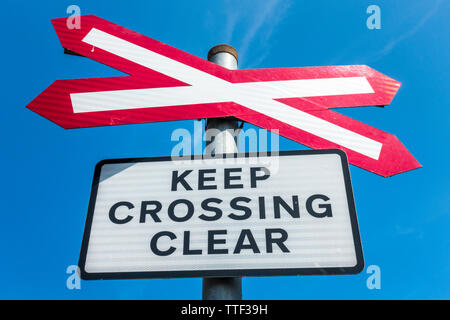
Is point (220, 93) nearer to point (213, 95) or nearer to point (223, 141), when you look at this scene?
point (213, 95)

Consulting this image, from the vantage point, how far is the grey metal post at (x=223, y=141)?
1.05 meters

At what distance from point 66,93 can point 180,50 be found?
1.64 feet

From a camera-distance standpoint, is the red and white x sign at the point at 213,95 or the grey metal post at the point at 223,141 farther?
the red and white x sign at the point at 213,95

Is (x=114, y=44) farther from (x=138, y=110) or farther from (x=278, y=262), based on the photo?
(x=278, y=262)

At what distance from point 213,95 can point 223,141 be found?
0.22 metres

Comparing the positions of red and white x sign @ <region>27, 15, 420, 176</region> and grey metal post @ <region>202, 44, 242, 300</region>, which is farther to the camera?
red and white x sign @ <region>27, 15, 420, 176</region>

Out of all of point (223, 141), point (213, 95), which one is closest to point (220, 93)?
point (213, 95)

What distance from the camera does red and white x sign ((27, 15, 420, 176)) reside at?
4.57ft

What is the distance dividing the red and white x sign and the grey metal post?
5 centimetres

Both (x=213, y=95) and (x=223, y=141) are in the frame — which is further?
(x=213, y=95)

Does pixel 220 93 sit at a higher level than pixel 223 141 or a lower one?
higher

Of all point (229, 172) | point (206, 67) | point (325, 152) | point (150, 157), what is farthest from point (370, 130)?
point (150, 157)

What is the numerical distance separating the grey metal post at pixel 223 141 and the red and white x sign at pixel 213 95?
0.15ft

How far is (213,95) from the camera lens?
148cm
